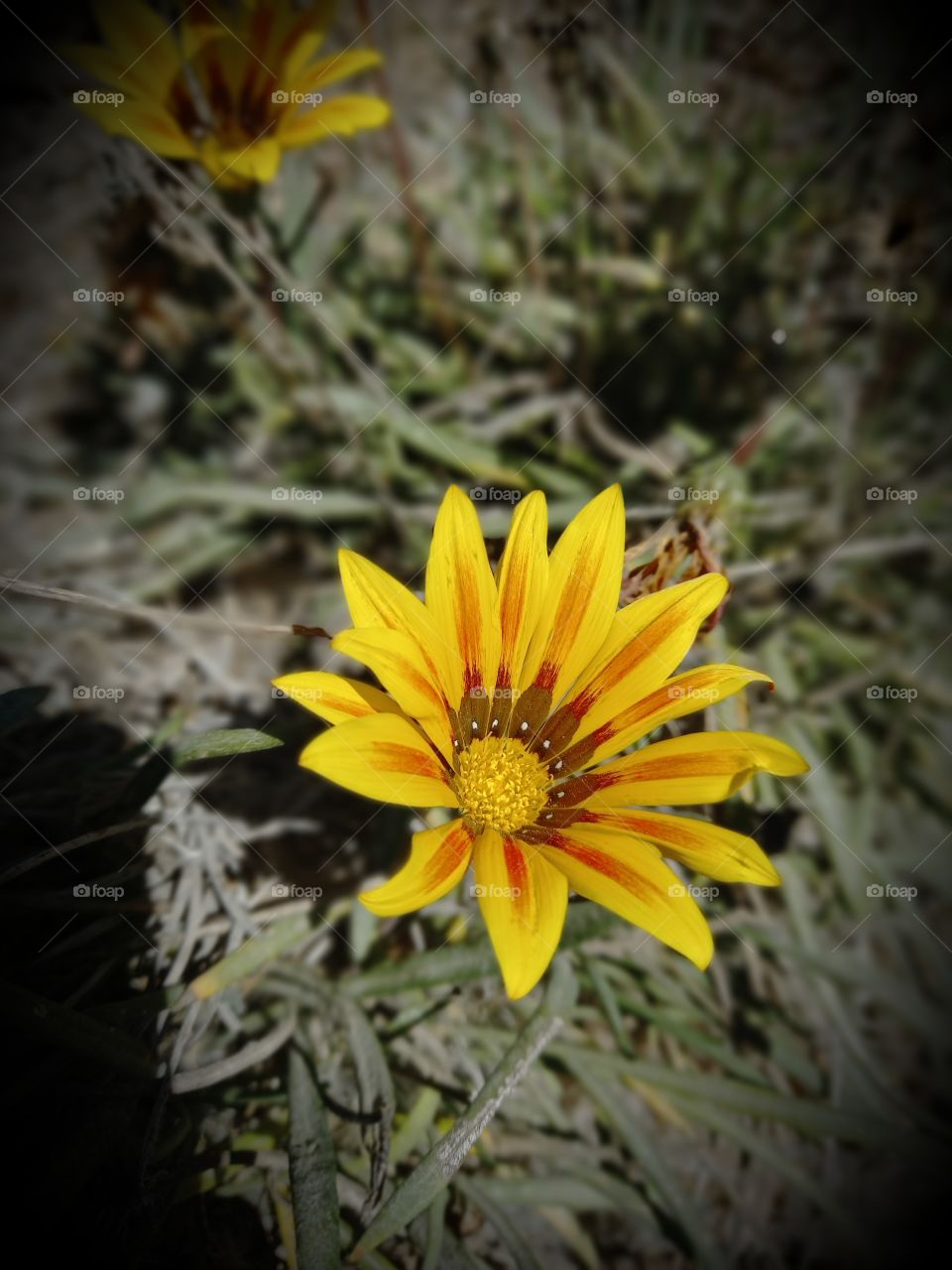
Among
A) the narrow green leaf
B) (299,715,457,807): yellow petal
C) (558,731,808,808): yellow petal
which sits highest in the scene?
(558,731,808,808): yellow petal

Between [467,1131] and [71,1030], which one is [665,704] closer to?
[467,1131]

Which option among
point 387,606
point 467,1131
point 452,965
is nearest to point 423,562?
point 387,606

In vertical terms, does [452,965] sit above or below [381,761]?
below

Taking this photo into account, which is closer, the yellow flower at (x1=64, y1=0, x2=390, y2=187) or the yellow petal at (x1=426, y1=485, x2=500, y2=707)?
the yellow petal at (x1=426, y1=485, x2=500, y2=707)

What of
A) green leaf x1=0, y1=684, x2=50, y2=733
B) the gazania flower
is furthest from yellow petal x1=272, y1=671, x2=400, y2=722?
green leaf x1=0, y1=684, x2=50, y2=733

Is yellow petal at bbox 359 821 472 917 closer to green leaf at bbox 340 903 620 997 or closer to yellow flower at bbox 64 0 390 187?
green leaf at bbox 340 903 620 997

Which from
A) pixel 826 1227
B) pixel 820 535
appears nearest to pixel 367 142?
pixel 820 535
